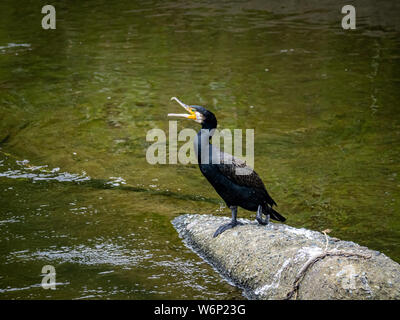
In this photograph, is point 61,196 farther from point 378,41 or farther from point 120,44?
point 378,41

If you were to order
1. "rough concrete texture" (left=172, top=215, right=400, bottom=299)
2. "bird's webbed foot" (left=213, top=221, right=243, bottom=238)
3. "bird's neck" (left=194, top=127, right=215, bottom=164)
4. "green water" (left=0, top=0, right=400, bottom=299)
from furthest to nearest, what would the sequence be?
1. "green water" (left=0, top=0, right=400, bottom=299)
2. "bird's webbed foot" (left=213, top=221, right=243, bottom=238)
3. "bird's neck" (left=194, top=127, right=215, bottom=164)
4. "rough concrete texture" (left=172, top=215, right=400, bottom=299)

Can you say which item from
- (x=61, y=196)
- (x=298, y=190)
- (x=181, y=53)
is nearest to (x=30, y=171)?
(x=61, y=196)

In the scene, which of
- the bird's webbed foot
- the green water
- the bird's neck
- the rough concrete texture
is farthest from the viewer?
the green water

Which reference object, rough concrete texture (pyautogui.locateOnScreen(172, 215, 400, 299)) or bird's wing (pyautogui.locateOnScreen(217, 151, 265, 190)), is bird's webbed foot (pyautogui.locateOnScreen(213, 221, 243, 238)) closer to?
rough concrete texture (pyautogui.locateOnScreen(172, 215, 400, 299))

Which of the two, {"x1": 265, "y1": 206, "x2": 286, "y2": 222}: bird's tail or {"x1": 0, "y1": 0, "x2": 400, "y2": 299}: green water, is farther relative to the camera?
{"x1": 0, "y1": 0, "x2": 400, "y2": 299}: green water

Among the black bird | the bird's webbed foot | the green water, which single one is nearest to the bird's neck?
the black bird

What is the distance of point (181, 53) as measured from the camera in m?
14.4

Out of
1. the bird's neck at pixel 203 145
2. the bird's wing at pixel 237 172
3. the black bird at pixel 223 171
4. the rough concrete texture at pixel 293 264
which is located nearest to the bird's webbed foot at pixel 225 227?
the rough concrete texture at pixel 293 264

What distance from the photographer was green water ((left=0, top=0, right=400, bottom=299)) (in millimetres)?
6109

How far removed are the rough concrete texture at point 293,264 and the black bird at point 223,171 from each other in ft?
1.04

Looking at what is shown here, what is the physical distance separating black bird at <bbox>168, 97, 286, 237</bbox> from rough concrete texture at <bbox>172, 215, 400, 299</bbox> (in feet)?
1.04

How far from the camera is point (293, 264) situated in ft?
17.1

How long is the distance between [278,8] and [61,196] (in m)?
13.1

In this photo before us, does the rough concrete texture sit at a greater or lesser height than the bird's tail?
lesser
